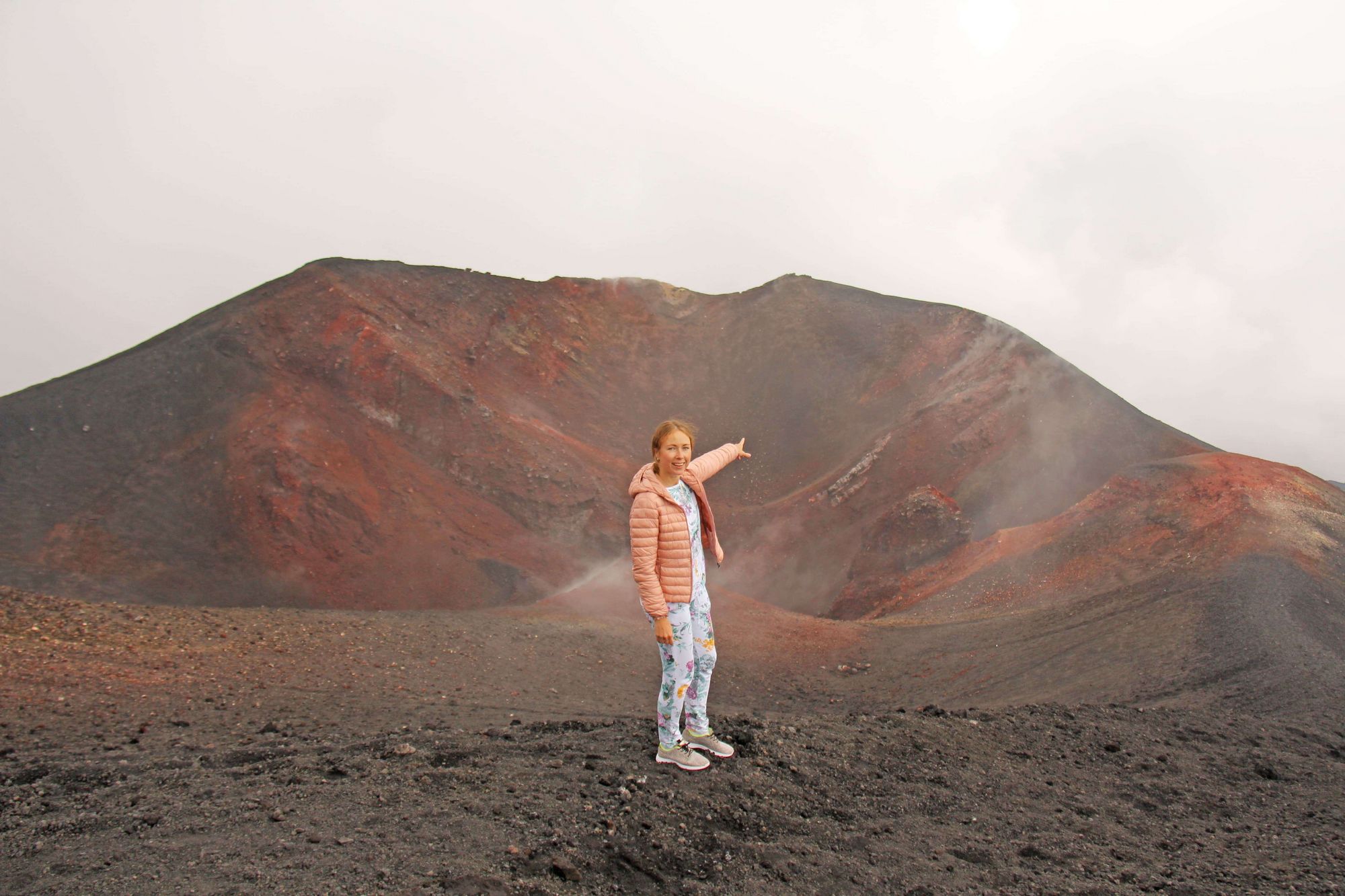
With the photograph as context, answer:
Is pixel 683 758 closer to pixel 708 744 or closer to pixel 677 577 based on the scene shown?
pixel 708 744

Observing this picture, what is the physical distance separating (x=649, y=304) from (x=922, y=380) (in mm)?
15209

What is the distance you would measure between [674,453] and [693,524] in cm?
49

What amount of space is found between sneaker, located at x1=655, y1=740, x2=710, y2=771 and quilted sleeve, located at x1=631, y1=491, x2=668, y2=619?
0.95m

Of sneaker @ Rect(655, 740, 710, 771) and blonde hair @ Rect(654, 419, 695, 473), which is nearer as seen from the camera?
blonde hair @ Rect(654, 419, 695, 473)

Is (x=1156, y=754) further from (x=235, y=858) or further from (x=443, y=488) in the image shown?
(x=443, y=488)

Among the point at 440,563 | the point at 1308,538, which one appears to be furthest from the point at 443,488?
the point at 1308,538

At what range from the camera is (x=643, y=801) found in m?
4.52

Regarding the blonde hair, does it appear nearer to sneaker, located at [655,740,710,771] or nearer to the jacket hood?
the jacket hood

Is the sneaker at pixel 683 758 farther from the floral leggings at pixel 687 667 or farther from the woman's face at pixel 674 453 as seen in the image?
the woman's face at pixel 674 453

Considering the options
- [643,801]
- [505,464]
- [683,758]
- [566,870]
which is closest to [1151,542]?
[683,758]

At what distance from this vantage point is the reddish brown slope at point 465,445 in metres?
18.8

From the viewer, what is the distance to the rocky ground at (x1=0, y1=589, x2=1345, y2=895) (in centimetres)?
388

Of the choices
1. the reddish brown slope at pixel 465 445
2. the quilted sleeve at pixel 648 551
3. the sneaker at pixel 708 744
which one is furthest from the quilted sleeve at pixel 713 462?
the reddish brown slope at pixel 465 445

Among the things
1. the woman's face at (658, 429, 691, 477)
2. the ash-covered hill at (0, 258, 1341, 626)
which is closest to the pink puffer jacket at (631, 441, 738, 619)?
the woman's face at (658, 429, 691, 477)
